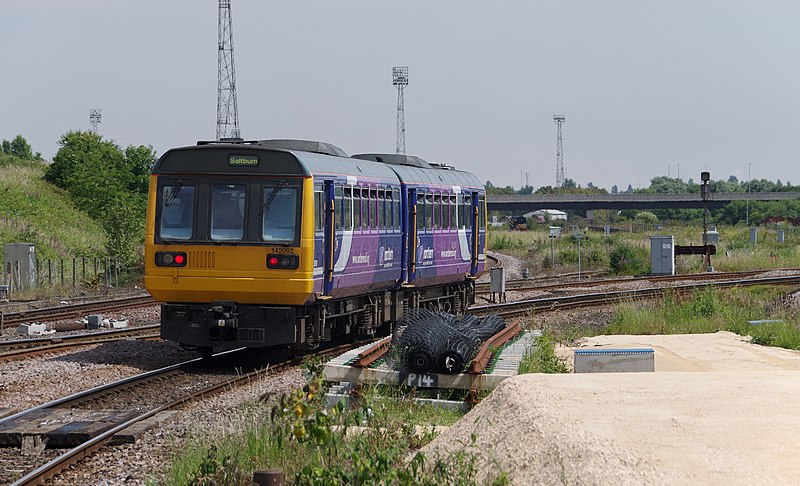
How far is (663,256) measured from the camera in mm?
40750

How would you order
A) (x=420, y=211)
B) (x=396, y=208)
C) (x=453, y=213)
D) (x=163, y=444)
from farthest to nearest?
(x=453, y=213)
(x=420, y=211)
(x=396, y=208)
(x=163, y=444)

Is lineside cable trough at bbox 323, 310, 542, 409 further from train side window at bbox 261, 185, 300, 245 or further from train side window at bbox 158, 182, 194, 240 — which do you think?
train side window at bbox 158, 182, 194, 240

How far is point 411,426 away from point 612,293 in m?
19.6

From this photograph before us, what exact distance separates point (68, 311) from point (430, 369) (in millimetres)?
14600

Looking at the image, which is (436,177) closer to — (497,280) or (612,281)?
(497,280)

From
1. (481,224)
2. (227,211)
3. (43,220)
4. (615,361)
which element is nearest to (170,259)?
(227,211)

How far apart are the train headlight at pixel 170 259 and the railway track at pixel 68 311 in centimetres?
680

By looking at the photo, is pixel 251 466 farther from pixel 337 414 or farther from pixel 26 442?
pixel 26 442

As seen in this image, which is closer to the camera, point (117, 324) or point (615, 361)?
point (615, 361)

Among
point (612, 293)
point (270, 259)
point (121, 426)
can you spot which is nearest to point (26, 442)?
point (121, 426)

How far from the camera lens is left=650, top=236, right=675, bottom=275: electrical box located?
40562 millimetres

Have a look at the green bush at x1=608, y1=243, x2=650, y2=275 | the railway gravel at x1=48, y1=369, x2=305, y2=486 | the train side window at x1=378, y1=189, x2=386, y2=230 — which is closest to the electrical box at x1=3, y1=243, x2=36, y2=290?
the train side window at x1=378, y1=189, x2=386, y2=230

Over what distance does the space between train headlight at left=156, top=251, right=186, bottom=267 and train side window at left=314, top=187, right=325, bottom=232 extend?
1.92 metres

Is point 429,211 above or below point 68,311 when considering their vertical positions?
above
